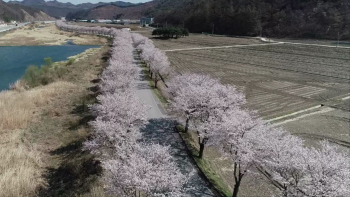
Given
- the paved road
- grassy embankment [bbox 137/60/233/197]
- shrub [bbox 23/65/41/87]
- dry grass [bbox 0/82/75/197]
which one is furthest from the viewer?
shrub [bbox 23/65/41/87]

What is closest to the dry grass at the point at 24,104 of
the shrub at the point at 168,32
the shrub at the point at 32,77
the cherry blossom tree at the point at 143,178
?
the shrub at the point at 32,77

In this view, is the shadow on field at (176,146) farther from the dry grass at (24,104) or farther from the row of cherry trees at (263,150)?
the dry grass at (24,104)

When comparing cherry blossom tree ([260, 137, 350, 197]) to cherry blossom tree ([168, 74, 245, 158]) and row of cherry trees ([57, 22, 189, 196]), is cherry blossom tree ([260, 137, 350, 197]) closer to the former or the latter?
row of cherry trees ([57, 22, 189, 196])

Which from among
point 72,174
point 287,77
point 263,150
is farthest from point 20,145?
point 287,77

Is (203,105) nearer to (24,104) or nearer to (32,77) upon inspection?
(24,104)

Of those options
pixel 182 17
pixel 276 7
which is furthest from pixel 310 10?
Answer: pixel 182 17

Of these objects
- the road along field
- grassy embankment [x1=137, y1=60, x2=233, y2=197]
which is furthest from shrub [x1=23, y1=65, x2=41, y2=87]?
grassy embankment [x1=137, y1=60, x2=233, y2=197]

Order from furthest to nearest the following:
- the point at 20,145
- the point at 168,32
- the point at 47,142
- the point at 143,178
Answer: the point at 168,32 < the point at 47,142 < the point at 20,145 < the point at 143,178
